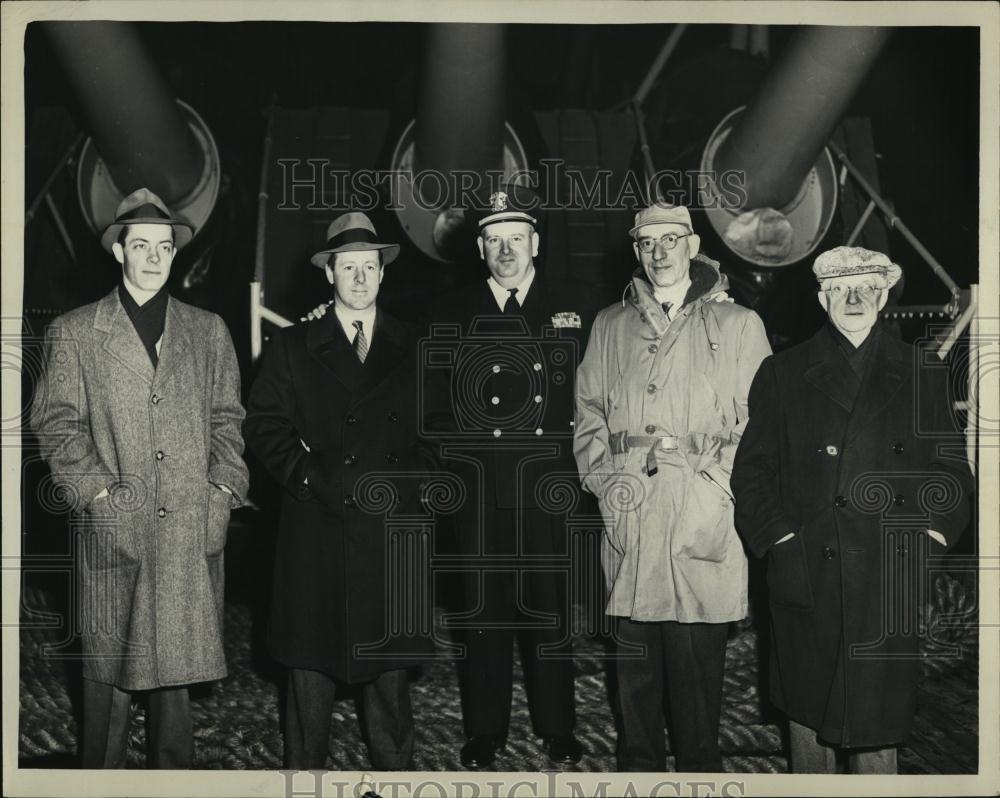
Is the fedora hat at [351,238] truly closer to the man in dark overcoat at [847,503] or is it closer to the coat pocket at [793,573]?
the man in dark overcoat at [847,503]

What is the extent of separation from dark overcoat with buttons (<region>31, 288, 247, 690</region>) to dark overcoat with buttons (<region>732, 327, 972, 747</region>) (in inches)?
71.1

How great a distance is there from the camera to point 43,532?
4.69 metres

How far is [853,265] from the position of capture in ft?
13.7

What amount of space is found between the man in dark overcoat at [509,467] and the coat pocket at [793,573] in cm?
74

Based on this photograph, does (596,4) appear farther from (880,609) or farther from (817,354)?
(880,609)

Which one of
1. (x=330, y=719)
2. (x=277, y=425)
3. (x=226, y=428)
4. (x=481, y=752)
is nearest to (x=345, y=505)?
(x=277, y=425)

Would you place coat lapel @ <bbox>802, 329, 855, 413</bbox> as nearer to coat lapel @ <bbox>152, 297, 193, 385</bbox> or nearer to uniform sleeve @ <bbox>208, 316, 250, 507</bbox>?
uniform sleeve @ <bbox>208, 316, 250, 507</bbox>

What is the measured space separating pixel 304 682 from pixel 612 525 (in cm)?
117

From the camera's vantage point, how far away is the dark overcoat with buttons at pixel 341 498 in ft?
13.5

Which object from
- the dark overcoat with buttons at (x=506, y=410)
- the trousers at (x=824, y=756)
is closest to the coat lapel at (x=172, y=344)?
the dark overcoat with buttons at (x=506, y=410)

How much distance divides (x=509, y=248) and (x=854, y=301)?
1192 millimetres

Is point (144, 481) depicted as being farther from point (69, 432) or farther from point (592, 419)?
point (592, 419)

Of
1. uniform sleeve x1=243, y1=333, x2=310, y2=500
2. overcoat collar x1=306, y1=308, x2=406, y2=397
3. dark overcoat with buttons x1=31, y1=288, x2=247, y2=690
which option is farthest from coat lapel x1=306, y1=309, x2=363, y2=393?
dark overcoat with buttons x1=31, y1=288, x2=247, y2=690

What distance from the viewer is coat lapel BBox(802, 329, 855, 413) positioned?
4113 millimetres
